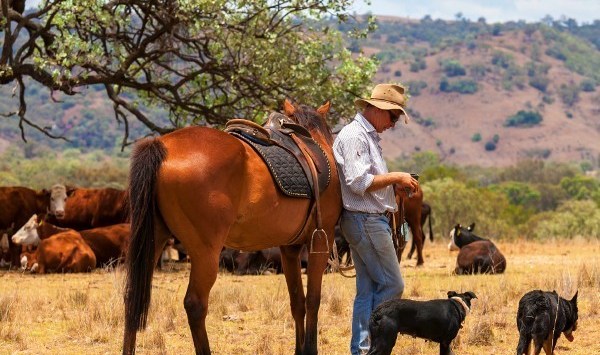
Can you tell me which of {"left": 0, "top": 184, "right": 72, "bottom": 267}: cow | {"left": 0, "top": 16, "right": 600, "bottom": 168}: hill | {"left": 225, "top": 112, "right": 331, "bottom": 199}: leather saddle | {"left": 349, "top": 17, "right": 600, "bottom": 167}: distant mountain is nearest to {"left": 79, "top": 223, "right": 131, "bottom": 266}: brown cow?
Result: {"left": 0, "top": 184, "right": 72, "bottom": 267}: cow

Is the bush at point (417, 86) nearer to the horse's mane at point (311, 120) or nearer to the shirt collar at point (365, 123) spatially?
the horse's mane at point (311, 120)

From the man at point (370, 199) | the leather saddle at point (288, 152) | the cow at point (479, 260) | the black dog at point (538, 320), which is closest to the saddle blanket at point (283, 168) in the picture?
the leather saddle at point (288, 152)

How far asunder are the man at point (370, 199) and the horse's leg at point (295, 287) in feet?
1.90

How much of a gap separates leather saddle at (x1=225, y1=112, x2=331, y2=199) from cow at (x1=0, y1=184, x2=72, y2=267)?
1124 cm

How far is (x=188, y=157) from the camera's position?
24.0 ft

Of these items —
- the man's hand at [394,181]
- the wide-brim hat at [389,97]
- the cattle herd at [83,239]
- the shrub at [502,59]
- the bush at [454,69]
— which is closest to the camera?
the man's hand at [394,181]

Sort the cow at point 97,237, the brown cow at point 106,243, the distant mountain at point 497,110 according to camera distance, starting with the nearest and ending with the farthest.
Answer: the cow at point 97,237 < the brown cow at point 106,243 < the distant mountain at point 497,110

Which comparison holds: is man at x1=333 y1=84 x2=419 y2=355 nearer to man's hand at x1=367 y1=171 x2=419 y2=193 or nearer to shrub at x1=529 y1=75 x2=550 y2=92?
man's hand at x1=367 y1=171 x2=419 y2=193

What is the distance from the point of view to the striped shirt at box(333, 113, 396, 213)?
7.66m

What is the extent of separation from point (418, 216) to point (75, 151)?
374ft

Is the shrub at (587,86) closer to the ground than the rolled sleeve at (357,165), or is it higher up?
higher up

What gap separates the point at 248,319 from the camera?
10664 millimetres

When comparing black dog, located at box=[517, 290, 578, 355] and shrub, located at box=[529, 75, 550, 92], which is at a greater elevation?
shrub, located at box=[529, 75, 550, 92]

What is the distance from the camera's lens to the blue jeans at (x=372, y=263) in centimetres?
777
